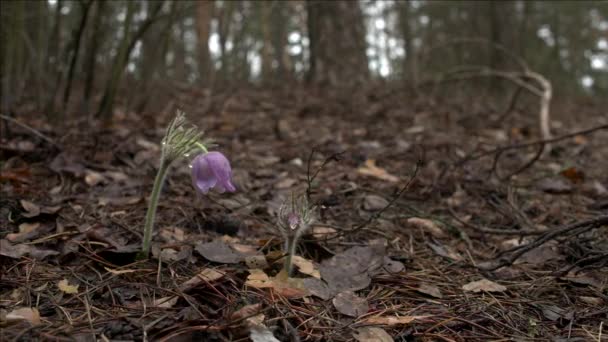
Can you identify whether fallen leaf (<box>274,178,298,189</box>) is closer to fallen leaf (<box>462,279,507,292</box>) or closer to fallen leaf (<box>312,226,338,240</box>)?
fallen leaf (<box>312,226,338,240</box>)

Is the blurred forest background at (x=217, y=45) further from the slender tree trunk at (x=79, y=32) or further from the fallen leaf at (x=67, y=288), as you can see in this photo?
the fallen leaf at (x=67, y=288)

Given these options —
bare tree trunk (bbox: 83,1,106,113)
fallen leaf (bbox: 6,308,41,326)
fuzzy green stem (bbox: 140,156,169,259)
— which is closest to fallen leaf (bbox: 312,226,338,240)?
fuzzy green stem (bbox: 140,156,169,259)

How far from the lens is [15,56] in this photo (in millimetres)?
3535

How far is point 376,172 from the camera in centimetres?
304

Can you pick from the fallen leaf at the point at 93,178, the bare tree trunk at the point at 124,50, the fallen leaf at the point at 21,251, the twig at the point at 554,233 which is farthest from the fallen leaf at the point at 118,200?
the twig at the point at 554,233

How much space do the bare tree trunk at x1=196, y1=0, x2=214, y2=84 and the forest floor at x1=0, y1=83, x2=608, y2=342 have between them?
5.90 ft

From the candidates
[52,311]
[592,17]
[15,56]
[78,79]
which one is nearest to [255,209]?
[52,311]

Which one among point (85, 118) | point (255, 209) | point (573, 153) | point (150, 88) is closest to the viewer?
point (255, 209)

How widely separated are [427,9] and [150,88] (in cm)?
599

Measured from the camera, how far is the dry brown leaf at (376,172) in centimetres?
299

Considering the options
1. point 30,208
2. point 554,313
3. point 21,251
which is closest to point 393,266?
point 554,313

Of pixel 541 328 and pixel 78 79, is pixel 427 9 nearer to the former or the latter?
pixel 78 79

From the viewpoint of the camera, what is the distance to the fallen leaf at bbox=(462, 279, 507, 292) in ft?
5.96

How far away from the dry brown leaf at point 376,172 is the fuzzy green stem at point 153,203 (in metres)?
1.54
